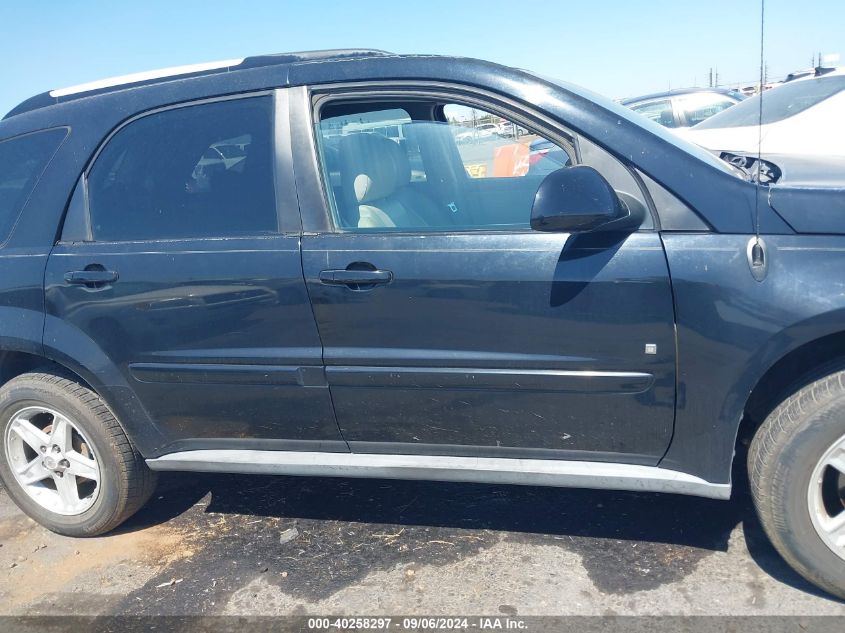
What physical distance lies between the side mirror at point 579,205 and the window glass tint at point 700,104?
9277mm

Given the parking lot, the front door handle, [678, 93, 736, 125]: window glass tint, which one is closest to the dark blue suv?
the front door handle

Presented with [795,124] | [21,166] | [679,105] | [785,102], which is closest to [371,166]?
[21,166]

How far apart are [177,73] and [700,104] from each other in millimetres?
9612

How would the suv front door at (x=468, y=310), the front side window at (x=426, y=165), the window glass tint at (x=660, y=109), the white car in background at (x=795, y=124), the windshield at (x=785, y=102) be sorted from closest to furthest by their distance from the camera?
the suv front door at (x=468, y=310), the front side window at (x=426, y=165), the white car in background at (x=795, y=124), the windshield at (x=785, y=102), the window glass tint at (x=660, y=109)

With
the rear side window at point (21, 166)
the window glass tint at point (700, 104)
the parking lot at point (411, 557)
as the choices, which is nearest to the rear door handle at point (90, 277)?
the rear side window at point (21, 166)

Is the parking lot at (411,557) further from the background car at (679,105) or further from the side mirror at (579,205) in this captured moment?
the background car at (679,105)

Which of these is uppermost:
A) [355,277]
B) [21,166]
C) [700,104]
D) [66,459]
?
[21,166]

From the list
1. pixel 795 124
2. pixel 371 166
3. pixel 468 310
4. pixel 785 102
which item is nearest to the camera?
pixel 468 310

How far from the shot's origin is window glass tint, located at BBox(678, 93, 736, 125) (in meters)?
10.6

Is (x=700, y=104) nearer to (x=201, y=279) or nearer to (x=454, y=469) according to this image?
(x=454, y=469)

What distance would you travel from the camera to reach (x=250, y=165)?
272 cm

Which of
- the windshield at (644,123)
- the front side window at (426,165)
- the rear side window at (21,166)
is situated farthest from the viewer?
the rear side window at (21,166)

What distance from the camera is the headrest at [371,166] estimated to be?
273 cm

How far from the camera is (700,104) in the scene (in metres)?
10.7
